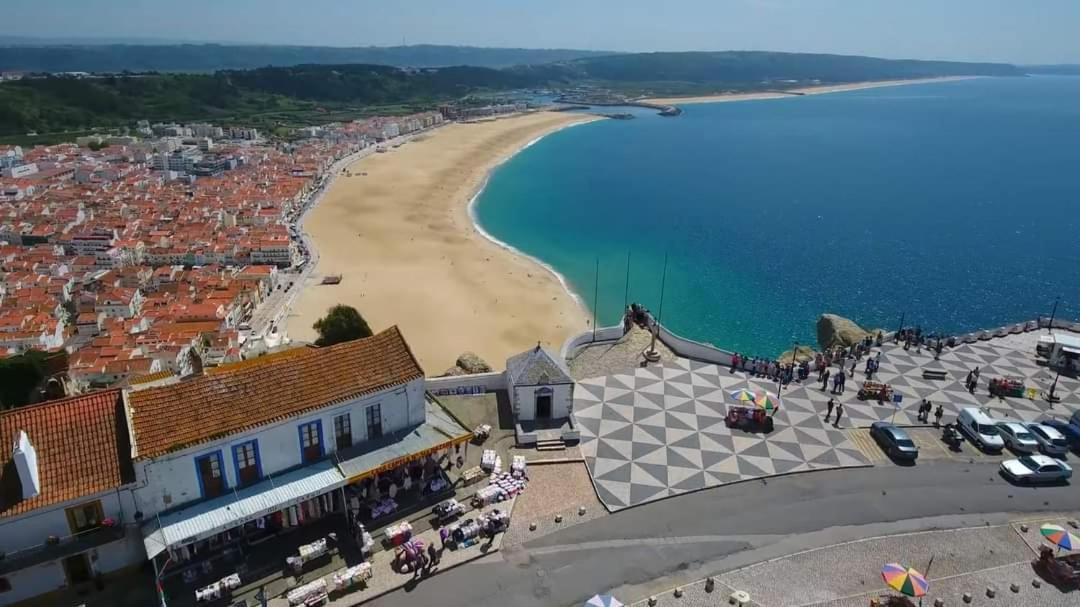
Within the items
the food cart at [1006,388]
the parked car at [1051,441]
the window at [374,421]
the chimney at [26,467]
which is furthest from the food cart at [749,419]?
the chimney at [26,467]

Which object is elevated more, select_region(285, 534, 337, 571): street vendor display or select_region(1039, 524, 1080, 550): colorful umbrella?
select_region(1039, 524, 1080, 550): colorful umbrella

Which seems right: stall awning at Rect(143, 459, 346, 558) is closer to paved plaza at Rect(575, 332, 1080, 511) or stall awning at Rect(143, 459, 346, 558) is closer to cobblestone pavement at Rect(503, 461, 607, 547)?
cobblestone pavement at Rect(503, 461, 607, 547)

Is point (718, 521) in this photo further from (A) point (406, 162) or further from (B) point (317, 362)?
(A) point (406, 162)

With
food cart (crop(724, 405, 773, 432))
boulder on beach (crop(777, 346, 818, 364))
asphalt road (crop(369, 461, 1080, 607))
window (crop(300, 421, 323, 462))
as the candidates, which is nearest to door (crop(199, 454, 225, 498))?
window (crop(300, 421, 323, 462))

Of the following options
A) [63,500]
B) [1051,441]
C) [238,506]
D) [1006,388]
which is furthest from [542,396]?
[1006,388]

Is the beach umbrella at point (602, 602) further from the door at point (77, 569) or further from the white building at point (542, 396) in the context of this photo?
the door at point (77, 569)

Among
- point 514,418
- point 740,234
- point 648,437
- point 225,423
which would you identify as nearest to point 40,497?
point 225,423

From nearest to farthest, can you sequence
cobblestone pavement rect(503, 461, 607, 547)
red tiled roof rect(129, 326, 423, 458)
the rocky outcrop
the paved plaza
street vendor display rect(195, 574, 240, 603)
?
street vendor display rect(195, 574, 240, 603)
red tiled roof rect(129, 326, 423, 458)
cobblestone pavement rect(503, 461, 607, 547)
the paved plaza
the rocky outcrop
